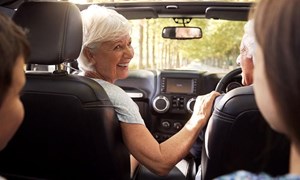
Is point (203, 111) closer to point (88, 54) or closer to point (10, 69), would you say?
point (88, 54)

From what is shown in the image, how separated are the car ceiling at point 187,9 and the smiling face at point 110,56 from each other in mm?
1022

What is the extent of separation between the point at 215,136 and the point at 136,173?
0.88m

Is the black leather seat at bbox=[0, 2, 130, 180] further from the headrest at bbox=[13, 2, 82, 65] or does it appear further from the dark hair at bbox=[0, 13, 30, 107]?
the dark hair at bbox=[0, 13, 30, 107]

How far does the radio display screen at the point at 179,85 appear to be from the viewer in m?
3.74

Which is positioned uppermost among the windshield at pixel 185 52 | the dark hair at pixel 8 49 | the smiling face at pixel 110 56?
the dark hair at pixel 8 49

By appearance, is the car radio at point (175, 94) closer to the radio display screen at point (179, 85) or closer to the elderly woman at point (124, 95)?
the radio display screen at point (179, 85)

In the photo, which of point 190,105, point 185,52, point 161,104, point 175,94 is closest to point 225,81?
point 190,105

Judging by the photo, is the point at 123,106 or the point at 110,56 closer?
the point at 123,106

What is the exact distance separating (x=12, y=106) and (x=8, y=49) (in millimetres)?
240

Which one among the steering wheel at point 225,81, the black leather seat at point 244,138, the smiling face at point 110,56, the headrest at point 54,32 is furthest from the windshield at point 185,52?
the black leather seat at point 244,138

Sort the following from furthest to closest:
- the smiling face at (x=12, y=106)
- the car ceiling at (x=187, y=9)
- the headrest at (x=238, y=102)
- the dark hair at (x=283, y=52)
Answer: the car ceiling at (x=187, y=9), the headrest at (x=238, y=102), the smiling face at (x=12, y=106), the dark hair at (x=283, y=52)

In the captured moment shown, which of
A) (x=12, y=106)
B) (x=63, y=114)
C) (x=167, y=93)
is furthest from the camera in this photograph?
(x=167, y=93)

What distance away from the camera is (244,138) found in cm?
181

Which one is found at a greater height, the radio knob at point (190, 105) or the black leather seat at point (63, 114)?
the black leather seat at point (63, 114)
